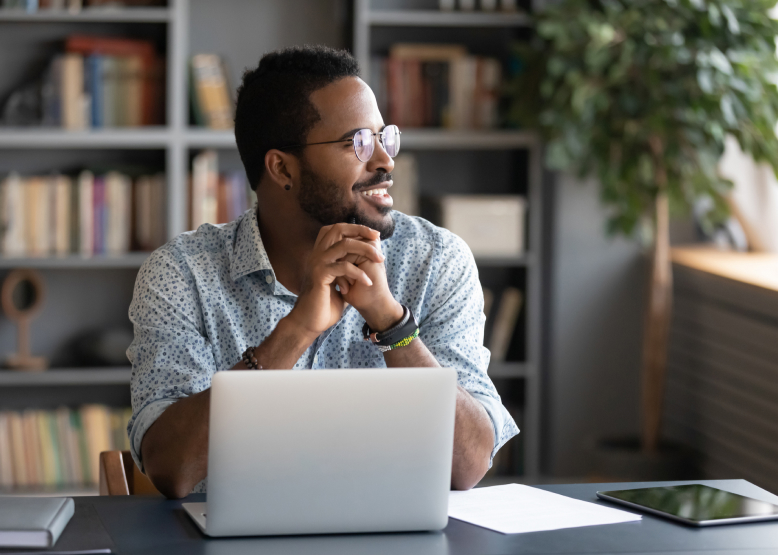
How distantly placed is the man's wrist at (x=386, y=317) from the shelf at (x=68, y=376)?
2.05 metres

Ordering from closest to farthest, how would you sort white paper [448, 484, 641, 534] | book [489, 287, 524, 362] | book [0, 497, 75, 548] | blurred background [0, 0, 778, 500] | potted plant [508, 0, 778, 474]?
book [0, 497, 75, 548] → white paper [448, 484, 641, 534] → potted plant [508, 0, 778, 474] → blurred background [0, 0, 778, 500] → book [489, 287, 524, 362]

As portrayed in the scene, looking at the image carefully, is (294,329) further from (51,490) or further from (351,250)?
(51,490)

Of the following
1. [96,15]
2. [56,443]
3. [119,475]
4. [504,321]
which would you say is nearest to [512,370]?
[504,321]

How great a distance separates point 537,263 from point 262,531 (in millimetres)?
2642

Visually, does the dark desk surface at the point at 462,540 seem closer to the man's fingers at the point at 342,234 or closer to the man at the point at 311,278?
the man at the point at 311,278

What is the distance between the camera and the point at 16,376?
3.30m

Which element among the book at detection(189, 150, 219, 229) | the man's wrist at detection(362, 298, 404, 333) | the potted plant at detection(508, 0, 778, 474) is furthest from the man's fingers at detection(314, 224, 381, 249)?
the book at detection(189, 150, 219, 229)

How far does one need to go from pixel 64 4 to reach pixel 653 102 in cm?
199

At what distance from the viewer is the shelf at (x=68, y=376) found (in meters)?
3.30

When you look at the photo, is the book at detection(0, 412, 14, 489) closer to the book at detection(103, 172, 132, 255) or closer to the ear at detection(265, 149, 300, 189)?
the book at detection(103, 172, 132, 255)

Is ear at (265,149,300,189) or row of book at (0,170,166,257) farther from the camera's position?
row of book at (0,170,166,257)

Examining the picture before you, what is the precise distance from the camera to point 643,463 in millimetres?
3180

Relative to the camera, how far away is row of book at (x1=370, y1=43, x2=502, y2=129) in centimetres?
351

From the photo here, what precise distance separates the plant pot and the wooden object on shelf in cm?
197
